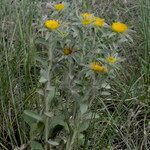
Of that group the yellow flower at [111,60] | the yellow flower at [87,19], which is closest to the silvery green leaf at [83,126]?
the yellow flower at [111,60]

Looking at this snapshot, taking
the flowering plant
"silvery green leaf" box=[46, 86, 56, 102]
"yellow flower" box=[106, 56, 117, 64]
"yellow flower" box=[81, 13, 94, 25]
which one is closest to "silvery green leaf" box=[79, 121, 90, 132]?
the flowering plant

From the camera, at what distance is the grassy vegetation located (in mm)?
1655

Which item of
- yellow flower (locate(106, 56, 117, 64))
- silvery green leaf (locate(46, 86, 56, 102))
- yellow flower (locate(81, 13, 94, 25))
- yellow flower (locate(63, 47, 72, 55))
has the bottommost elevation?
silvery green leaf (locate(46, 86, 56, 102))

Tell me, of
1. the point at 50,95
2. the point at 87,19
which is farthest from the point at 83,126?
the point at 87,19

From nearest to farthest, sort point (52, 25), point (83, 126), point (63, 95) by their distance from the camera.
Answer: point (52, 25) → point (83, 126) → point (63, 95)

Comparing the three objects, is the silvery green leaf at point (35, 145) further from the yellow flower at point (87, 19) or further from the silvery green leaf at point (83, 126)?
the yellow flower at point (87, 19)

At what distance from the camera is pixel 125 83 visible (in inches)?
95.3

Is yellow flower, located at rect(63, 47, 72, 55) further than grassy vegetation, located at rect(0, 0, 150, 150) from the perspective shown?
No

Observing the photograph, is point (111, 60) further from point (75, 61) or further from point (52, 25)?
point (52, 25)

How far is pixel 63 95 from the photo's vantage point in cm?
183

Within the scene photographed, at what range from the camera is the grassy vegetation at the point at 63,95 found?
65.2 inches

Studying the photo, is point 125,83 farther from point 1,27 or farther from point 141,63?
point 1,27

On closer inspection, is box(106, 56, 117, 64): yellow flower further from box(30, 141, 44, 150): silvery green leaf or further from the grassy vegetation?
box(30, 141, 44, 150): silvery green leaf

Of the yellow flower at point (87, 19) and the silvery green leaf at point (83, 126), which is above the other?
the yellow flower at point (87, 19)
